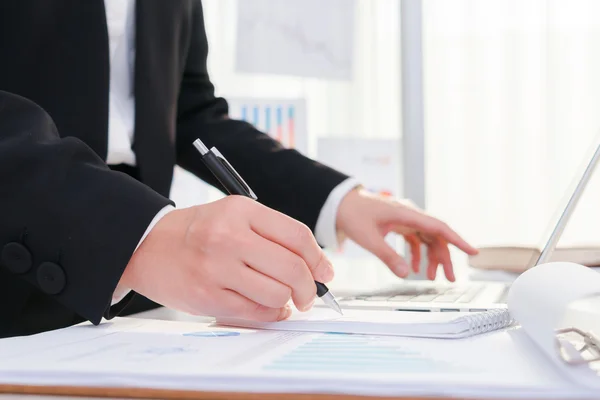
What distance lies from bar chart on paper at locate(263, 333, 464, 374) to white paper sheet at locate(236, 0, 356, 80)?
1.53 meters

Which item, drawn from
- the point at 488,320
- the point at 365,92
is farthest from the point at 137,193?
the point at 365,92

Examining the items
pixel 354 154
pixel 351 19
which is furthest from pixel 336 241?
pixel 351 19

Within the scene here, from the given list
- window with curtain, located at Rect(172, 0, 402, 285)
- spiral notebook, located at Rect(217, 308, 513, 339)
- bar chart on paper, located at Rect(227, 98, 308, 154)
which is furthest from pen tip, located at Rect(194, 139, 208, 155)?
window with curtain, located at Rect(172, 0, 402, 285)

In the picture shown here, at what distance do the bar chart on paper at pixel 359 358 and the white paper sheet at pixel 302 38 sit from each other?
1.53 m

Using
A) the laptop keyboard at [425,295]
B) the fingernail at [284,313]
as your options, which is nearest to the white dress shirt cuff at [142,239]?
the fingernail at [284,313]

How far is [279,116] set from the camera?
6.35ft

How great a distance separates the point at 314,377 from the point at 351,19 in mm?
1733

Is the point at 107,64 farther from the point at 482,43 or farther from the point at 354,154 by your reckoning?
the point at 482,43

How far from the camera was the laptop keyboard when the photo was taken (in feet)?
2.21

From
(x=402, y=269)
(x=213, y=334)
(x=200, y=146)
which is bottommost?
(x=402, y=269)

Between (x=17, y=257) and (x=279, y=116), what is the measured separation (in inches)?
56.4

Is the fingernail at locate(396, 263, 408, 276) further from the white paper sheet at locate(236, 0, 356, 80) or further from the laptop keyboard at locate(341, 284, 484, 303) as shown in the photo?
the white paper sheet at locate(236, 0, 356, 80)

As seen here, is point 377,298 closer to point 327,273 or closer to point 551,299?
point 327,273

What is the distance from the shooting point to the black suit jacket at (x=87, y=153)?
1.70 feet
